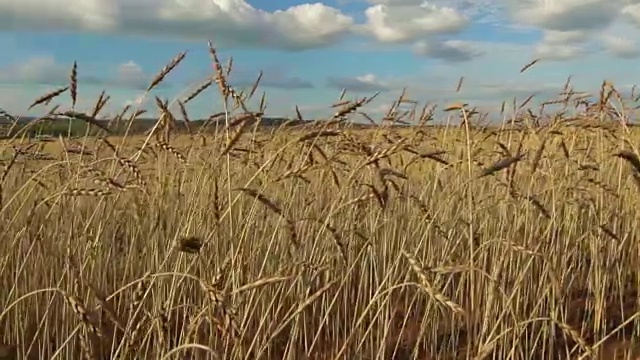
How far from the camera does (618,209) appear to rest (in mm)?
3873

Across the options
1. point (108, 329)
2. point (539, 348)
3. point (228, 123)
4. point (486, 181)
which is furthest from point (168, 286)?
point (486, 181)

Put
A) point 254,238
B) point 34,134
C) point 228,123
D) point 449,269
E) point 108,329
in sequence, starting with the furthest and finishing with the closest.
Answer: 1. point 34,134
2. point 254,238
3. point 108,329
4. point 228,123
5. point 449,269

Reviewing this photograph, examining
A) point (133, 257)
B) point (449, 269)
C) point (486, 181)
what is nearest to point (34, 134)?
point (133, 257)

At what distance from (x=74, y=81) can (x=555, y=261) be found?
87.8 inches

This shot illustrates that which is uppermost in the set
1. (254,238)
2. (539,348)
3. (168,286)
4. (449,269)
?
(449,269)

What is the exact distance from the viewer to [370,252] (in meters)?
3.23

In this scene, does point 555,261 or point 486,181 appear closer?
point 555,261

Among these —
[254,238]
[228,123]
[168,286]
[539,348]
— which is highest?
[228,123]

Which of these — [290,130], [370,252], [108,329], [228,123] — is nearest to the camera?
[228,123]

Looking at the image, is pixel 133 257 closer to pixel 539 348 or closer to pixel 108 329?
A: pixel 108 329

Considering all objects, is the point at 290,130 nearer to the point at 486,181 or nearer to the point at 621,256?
the point at 486,181

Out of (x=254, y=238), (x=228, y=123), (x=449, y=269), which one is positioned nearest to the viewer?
(x=449, y=269)

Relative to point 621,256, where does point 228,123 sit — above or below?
above

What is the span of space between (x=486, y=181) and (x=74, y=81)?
2686mm
